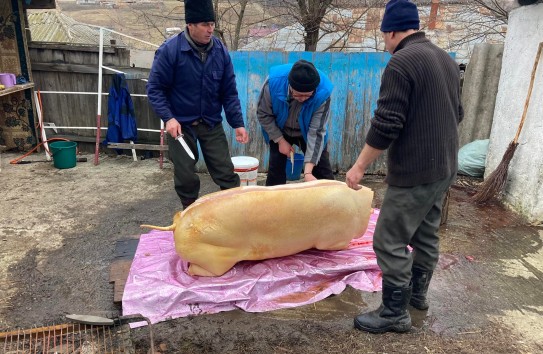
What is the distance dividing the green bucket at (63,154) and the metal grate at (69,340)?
399 cm

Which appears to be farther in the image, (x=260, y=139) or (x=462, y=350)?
(x=260, y=139)

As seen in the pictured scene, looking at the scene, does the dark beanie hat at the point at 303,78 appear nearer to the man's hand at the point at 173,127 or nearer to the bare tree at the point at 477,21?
the man's hand at the point at 173,127

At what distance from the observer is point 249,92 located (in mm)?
5816

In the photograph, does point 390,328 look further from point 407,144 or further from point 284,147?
point 284,147

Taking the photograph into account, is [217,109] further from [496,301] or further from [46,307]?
[496,301]

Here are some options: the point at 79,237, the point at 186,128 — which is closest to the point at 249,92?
the point at 186,128

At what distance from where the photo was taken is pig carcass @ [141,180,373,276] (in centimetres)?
289

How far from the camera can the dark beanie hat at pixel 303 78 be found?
3.39 meters

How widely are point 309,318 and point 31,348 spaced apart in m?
1.79

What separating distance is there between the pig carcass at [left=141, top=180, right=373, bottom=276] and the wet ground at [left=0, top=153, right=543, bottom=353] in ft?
1.43

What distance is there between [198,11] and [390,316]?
2.75 m

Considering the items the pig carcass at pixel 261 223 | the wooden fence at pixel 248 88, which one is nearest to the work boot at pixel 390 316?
the pig carcass at pixel 261 223

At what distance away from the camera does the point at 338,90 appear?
5848 millimetres

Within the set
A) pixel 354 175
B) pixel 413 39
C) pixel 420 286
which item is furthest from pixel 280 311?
pixel 413 39
